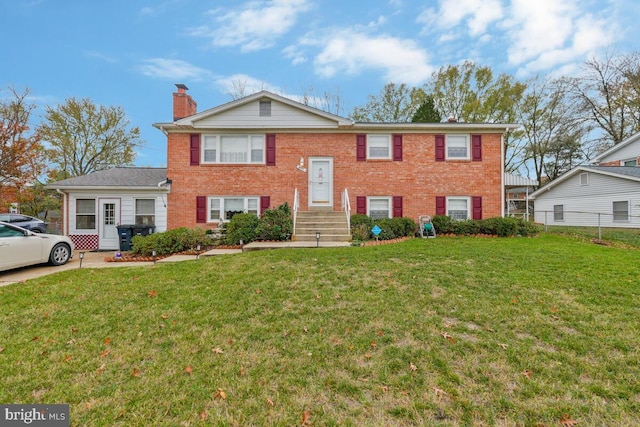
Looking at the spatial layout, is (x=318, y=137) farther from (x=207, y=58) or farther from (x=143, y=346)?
(x=143, y=346)

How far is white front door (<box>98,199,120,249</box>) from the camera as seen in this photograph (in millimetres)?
12602

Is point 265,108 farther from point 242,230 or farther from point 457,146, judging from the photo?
point 457,146

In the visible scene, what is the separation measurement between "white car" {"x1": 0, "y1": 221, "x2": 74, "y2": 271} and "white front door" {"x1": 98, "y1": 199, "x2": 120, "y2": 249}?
3.86m

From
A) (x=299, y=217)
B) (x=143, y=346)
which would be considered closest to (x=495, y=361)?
(x=143, y=346)

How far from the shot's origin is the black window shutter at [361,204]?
13195 mm

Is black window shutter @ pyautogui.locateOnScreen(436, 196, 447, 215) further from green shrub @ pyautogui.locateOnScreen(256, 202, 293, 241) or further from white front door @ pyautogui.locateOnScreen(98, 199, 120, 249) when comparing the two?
white front door @ pyautogui.locateOnScreen(98, 199, 120, 249)

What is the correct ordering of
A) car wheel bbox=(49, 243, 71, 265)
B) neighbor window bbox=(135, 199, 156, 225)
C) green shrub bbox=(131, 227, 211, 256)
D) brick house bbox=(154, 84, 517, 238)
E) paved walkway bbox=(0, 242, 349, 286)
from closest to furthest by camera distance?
paved walkway bbox=(0, 242, 349, 286), car wheel bbox=(49, 243, 71, 265), green shrub bbox=(131, 227, 211, 256), neighbor window bbox=(135, 199, 156, 225), brick house bbox=(154, 84, 517, 238)

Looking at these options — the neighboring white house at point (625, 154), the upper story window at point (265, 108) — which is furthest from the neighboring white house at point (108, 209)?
the neighboring white house at point (625, 154)

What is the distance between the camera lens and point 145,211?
1282 centimetres

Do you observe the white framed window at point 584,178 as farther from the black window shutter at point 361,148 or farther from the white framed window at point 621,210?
the black window shutter at point 361,148

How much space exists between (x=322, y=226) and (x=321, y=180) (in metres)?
2.71

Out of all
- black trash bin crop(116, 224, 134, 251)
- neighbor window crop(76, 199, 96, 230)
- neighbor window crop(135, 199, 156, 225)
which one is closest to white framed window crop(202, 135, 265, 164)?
neighbor window crop(135, 199, 156, 225)

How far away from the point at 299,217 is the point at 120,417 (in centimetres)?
1000

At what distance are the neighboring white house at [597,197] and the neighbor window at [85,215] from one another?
70.1ft
